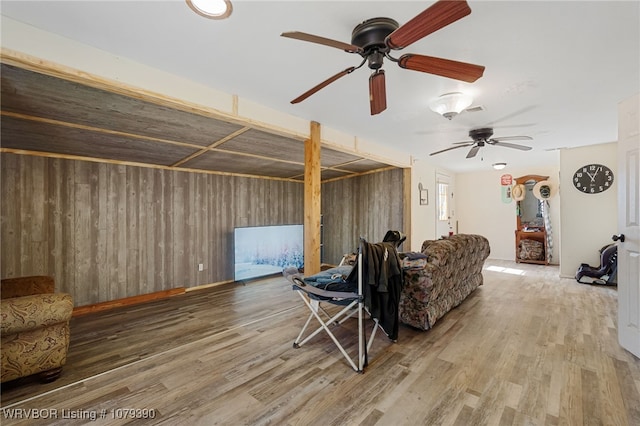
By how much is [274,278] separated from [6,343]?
3819 mm

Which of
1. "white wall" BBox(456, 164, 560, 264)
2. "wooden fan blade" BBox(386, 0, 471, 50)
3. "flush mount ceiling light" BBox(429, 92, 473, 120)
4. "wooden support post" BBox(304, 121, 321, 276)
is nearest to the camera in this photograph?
"wooden fan blade" BBox(386, 0, 471, 50)

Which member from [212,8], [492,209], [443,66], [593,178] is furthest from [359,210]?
[212,8]

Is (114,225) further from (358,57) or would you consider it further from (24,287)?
(358,57)

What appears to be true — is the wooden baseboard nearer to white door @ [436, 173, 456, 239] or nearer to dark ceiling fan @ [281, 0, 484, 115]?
dark ceiling fan @ [281, 0, 484, 115]

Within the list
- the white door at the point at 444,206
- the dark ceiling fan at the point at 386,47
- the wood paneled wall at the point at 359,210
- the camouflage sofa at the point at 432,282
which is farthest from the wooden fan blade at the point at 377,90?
Result: the white door at the point at 444,206

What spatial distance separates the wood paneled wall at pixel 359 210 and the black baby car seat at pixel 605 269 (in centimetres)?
330

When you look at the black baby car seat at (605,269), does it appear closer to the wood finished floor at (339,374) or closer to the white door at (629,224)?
the wood finished floor at (339,374)

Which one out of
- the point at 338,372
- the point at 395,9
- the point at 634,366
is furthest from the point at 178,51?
the point at 634,366

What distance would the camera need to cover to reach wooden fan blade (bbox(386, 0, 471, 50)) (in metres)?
1.15

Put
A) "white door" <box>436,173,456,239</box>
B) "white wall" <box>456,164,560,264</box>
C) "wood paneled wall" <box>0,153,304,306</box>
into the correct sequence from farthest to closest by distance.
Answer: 1. "white door" <box>436,173,456,239</box>
2. "white wall" <box>456,164,560,264</box>
3. "wood paneled wall" <box>0,153,304,306</box>

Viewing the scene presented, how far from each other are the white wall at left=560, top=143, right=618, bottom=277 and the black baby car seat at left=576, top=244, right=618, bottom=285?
9.8 inches

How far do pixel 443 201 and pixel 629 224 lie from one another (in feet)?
16.4

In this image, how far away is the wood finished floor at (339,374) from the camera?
68.9 inches

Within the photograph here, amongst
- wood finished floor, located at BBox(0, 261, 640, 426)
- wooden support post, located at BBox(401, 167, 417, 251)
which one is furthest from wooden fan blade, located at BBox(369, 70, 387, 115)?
wooden support post, located at BBox(401, 167, 417, 251)
